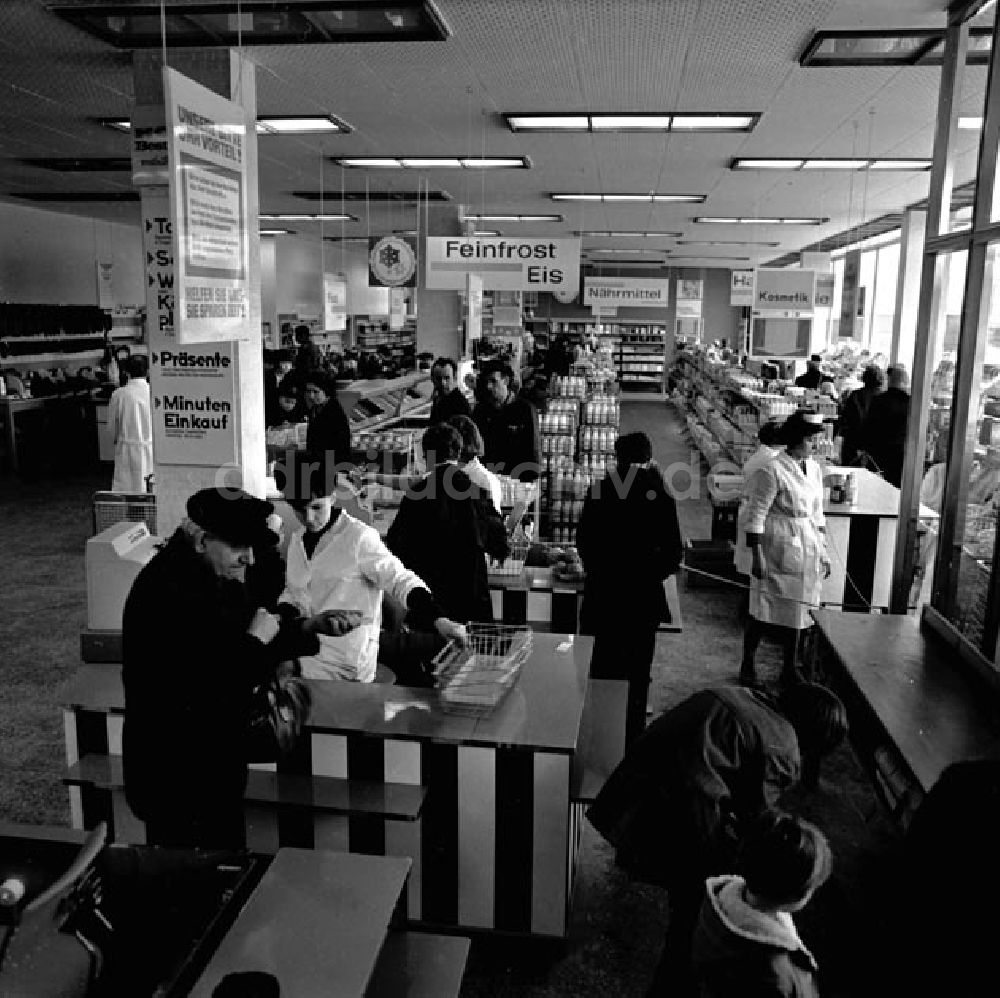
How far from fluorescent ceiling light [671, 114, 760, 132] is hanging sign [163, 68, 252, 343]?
15.0 ft

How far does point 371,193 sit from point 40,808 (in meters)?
11.0

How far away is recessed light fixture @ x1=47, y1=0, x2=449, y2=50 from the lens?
5.44 metres

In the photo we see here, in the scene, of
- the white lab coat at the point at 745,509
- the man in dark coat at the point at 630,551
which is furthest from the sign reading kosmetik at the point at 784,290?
the man in dark coat at the point at 630,551

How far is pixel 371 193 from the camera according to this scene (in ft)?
46.0

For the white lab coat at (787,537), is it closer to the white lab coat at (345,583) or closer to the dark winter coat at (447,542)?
the dark winter coat at (447,542)

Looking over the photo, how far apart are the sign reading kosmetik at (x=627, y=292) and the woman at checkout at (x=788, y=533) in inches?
504

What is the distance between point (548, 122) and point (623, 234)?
12137mm

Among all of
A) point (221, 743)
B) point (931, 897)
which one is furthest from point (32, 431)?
point (931, 897)

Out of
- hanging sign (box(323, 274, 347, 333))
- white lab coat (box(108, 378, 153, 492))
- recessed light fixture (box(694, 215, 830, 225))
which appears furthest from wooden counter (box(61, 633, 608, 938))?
recessed light fixture (box(694, 215, 830, 225))

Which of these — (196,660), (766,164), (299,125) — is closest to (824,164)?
(766,164)

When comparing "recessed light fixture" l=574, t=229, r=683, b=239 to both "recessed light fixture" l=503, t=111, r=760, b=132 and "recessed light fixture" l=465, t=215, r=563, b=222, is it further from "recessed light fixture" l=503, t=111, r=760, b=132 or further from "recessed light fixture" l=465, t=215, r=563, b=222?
"recessed light fixture" l=503, t=111, r=760, b=132

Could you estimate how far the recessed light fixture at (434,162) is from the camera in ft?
35.0

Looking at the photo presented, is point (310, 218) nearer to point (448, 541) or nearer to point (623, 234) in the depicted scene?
point (623, 234)

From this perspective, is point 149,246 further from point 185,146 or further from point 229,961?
point 229,961
